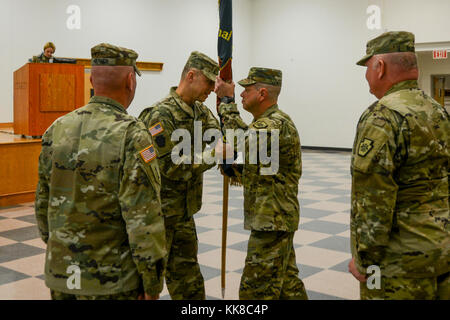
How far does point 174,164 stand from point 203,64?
26.0 inches

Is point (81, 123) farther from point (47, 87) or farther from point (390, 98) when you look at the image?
point (47, 87)

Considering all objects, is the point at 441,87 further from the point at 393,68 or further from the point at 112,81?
the point at 112,81

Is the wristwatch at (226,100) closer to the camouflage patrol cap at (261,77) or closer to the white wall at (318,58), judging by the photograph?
the camouflage patrol cap at (261,77)

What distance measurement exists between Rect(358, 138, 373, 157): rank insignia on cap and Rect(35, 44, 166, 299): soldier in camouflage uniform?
87 centimetres

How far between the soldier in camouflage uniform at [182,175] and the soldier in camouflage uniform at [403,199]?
1199 millimetres

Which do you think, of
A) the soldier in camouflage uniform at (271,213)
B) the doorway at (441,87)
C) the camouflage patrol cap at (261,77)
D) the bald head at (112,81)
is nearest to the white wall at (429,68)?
the doorway at (441,87)

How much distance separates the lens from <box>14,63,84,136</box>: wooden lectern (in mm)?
7656

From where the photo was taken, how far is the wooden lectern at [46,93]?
25.1ft

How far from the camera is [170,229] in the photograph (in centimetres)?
313

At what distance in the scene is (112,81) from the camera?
2.12 metres

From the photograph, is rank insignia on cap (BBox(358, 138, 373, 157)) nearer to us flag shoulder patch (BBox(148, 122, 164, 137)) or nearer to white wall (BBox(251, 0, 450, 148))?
us flag shoulder patch (BBox(148, 122, 164, 137))

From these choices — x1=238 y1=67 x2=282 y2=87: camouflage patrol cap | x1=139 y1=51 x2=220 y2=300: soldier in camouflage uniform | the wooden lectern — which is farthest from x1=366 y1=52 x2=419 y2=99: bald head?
the wooden lectern

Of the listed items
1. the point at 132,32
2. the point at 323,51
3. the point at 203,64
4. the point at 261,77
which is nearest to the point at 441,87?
the point at 323,51
